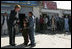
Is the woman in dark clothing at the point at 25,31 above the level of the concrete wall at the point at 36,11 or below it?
below

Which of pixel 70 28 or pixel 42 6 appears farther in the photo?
pixel 42 6

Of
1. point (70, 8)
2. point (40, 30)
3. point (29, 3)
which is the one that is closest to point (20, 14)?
point (29, 3)

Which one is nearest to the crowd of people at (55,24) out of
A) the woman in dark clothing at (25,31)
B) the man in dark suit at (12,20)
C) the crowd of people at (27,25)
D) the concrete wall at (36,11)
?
the crowd of people at (27,25)

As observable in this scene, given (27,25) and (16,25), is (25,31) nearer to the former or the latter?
(27,25)

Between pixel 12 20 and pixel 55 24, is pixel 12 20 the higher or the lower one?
the higher one

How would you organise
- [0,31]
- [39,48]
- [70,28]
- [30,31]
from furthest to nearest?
[70,28], [0,31], [30,31], [39,48]

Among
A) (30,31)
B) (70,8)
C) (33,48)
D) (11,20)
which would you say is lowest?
(33,48)

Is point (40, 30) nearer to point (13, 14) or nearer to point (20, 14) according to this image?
point (20, 14)

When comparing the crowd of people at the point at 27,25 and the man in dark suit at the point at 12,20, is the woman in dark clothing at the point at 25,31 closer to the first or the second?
the crowd of people at the point at 27,25

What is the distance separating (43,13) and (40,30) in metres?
2.89

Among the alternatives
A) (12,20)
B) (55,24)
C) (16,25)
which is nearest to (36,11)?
(55,24)

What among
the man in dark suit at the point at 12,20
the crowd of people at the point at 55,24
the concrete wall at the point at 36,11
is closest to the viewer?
the man in dark suit at the point at 12,20

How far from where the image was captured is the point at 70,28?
13289 mm

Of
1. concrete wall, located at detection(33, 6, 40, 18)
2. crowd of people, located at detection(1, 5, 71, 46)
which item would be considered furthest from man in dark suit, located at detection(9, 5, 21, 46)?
concrete wall, located at detection(33, 6, 40, 18)
